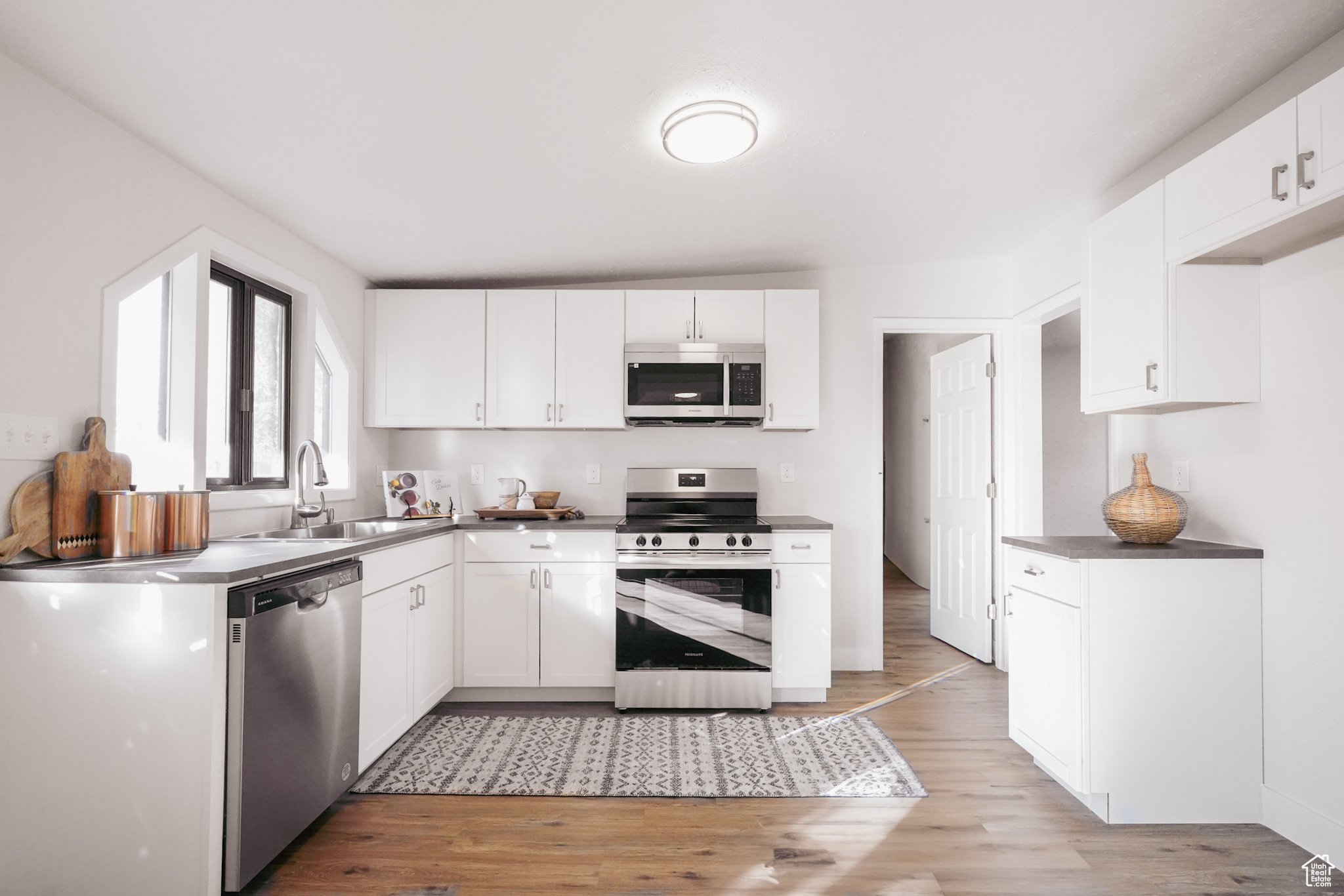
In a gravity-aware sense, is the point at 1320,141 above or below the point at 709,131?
below

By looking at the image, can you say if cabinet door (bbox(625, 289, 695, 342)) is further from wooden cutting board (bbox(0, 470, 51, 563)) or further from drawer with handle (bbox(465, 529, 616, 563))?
wooden cutting board (bbox(0, 470, 51, 563))

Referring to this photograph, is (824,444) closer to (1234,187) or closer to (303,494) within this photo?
(1234,187)

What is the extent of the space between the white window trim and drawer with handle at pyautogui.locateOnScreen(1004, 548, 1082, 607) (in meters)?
3.11

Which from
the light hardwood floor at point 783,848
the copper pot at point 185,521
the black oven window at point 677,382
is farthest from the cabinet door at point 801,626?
the copper pot at point 185,521

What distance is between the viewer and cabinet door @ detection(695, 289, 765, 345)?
365cm

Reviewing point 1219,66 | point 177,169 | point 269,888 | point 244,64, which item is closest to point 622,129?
point 244,64

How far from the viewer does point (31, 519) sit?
1.80m

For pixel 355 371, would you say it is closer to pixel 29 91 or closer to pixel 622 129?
pixel 29 91

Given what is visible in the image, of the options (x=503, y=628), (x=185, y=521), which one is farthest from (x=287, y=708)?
(x=503, y=628)

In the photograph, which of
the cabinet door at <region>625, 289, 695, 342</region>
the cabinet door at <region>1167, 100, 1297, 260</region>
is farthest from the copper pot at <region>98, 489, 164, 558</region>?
the cabinet door at <region>1167, 100, 1297, 260</region>

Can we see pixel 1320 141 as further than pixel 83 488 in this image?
No

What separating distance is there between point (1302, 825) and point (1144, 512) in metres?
1.01

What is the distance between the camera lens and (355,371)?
3.62 m

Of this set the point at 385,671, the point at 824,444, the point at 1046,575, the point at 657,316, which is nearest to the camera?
the point at 1046,575
